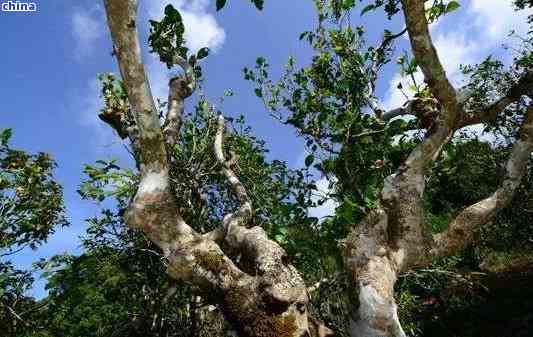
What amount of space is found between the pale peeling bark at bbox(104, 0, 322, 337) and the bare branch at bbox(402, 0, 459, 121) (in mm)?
2235

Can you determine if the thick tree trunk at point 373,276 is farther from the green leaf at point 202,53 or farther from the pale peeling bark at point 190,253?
the green leaf at point 202,53

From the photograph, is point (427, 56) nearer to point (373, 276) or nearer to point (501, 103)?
point (501, 103)

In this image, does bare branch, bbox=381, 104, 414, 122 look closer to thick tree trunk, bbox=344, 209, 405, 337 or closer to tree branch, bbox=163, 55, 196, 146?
thick tree trunk, bbox=344, 209, 405, 337

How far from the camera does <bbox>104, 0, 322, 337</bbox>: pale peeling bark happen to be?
10.7 ft

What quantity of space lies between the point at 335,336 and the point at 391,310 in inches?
33.2

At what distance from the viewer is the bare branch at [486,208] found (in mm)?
4305

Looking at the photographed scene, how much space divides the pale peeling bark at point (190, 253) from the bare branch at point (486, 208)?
165cm

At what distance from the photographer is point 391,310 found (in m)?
3.46

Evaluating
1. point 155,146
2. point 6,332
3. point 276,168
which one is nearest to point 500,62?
point 276,168

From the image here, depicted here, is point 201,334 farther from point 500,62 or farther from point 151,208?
point 500,62

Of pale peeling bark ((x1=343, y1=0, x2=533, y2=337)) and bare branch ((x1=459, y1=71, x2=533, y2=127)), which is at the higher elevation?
bare branch ((x1=459, y1=71, x2=533, y2=127))

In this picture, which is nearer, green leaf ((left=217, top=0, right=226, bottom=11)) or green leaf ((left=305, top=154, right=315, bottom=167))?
green leaf ((left=217, top=0, right=226, bottom=11))

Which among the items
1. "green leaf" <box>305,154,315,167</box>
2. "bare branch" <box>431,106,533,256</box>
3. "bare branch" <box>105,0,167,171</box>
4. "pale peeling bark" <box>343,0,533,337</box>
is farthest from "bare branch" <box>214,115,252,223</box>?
"bare branch" <box>431,106,533,256</box>

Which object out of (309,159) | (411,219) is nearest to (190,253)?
(411,219)
